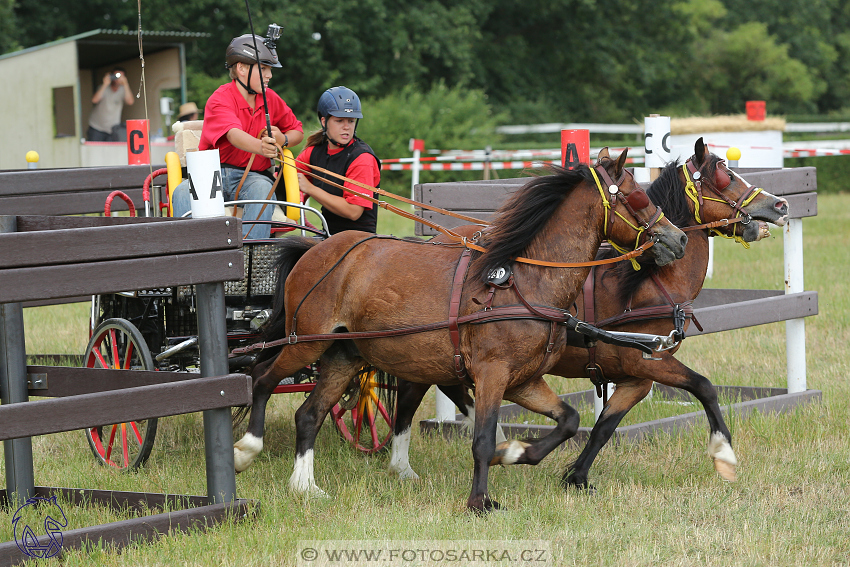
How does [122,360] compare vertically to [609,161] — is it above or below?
below

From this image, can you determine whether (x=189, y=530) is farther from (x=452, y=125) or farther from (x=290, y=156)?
(x=452, y=125)

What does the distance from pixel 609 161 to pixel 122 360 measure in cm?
317

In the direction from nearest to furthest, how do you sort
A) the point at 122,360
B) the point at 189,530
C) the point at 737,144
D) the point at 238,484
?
the point at 189,530 < the point at 238,484 < the point at 122,360 < the point at 737,144

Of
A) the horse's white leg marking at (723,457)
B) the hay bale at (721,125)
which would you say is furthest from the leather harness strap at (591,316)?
the hay bale at (721,125)

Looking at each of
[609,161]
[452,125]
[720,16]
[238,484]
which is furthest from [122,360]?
[720,16]

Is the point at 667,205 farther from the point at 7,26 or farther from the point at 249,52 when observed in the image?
the point at 7,26

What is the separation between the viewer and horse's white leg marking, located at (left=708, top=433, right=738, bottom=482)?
5.41m

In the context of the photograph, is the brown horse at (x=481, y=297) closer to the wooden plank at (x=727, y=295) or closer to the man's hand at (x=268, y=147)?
the man's hand at (x=268, y=147)

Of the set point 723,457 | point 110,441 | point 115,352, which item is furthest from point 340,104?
point 723,457

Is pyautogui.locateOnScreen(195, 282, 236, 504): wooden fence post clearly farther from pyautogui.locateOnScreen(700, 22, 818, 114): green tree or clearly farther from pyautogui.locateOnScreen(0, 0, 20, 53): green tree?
pyautogui.locateOnScreen(700, 22, 818, 114): green tree

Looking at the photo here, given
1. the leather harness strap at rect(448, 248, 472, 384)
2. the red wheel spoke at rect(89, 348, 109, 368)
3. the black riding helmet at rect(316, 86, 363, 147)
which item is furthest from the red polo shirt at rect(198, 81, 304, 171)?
the leather harness strap at rect(448, 248, 472, 384)

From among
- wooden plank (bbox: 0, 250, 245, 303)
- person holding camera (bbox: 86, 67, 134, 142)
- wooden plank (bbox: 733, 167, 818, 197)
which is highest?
person holding camera (bbox: 86, 67, 134, 142)

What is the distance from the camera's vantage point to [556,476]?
5676 mm
